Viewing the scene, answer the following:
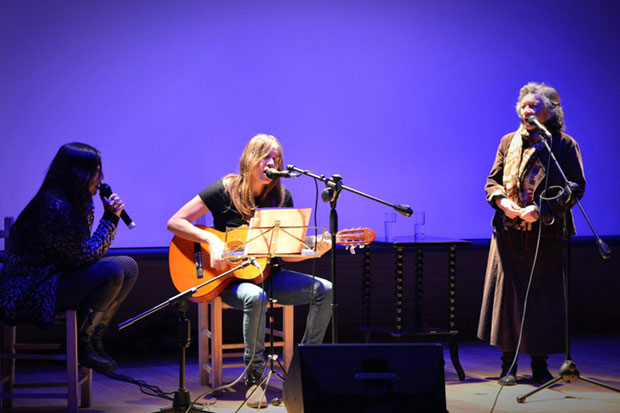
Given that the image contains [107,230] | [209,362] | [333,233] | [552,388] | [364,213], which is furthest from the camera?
[364,213]

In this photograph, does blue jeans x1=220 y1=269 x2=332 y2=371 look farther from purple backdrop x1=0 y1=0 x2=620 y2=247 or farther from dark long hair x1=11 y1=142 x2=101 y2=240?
purple backdrop x1=0 y1=0 x2=620 y2=247

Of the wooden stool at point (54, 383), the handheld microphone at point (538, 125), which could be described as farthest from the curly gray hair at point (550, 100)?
the wooden stool at point (54, 383)

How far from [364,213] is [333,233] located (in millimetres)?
2143

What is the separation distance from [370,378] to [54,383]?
5.63 feet

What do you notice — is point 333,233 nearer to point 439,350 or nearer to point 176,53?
point 439,350

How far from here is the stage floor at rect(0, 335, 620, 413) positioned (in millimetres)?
3537

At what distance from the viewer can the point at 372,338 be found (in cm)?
538

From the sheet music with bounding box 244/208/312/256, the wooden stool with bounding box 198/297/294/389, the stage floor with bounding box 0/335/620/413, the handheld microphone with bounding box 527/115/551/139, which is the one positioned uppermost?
the handheld microphone with bounding box 527/115/551/139

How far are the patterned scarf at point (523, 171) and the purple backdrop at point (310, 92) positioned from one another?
1.38 metres

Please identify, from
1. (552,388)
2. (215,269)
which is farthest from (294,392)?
(552,388)

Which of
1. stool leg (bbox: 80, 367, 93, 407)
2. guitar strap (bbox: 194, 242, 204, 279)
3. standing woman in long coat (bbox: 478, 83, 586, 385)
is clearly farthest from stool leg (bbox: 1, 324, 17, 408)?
standing woman in long coat (bbox: 478, 83, 586, 385)

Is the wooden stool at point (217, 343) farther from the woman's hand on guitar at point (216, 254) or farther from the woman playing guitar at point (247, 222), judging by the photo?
the woman's hand on guitar at point (216, 254)

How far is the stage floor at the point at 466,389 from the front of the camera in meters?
3.54

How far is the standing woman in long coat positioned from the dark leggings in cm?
194
